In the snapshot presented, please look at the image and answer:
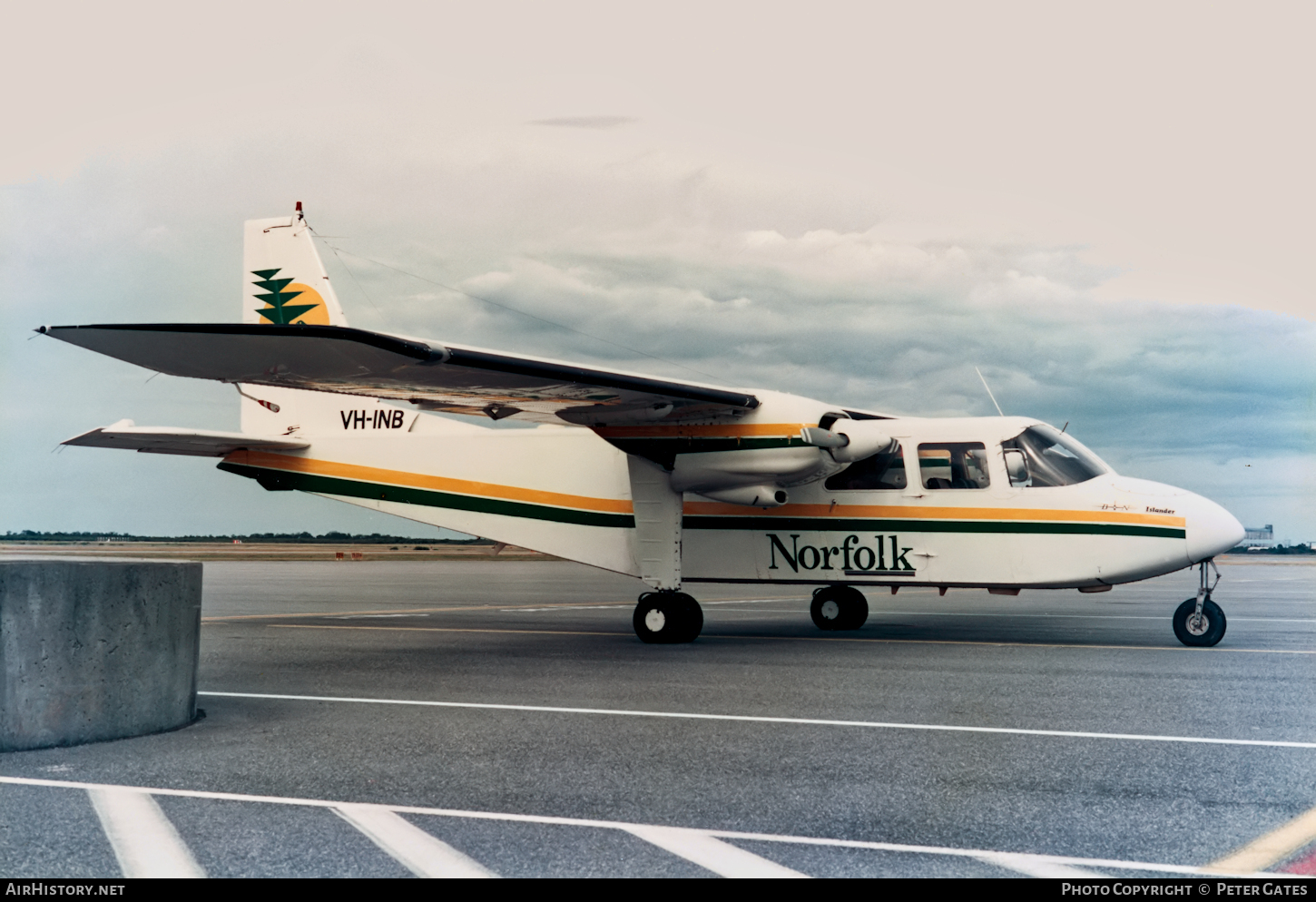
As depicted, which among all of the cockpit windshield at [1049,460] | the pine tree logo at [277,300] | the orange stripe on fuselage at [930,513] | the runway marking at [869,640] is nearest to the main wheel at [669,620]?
the runway marking at [869,640]

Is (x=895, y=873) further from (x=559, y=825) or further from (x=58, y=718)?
(x=58, y=718)

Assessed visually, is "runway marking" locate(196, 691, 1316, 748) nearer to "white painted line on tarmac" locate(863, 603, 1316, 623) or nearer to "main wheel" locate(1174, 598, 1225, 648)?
"main wheel" locate(1174, 598, 1225, 648)

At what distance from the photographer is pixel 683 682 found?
9.30 m

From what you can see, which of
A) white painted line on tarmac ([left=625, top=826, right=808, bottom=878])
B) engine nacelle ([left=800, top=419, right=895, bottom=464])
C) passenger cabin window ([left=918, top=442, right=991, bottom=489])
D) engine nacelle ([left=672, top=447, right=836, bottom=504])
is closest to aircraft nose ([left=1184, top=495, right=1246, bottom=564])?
passenger cabin window ([left=918, top=442, right=991, bottom=489])

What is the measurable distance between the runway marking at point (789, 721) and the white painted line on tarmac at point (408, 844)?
2866 millimetres

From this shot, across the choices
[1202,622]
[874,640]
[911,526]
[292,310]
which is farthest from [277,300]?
[1202,622]

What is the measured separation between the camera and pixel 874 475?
1341 cm

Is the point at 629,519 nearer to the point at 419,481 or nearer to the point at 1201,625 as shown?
the point at 419,481

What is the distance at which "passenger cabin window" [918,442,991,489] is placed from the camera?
12930 mm

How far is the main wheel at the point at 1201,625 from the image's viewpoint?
1200 cm

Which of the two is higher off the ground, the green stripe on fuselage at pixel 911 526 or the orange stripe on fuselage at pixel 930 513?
the orange stripe on fuselage at pixel 930 513

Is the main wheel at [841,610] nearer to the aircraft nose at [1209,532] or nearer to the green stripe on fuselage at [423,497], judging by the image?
the green stripe on fuselage at [423,497]

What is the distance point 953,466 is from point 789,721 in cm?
652
